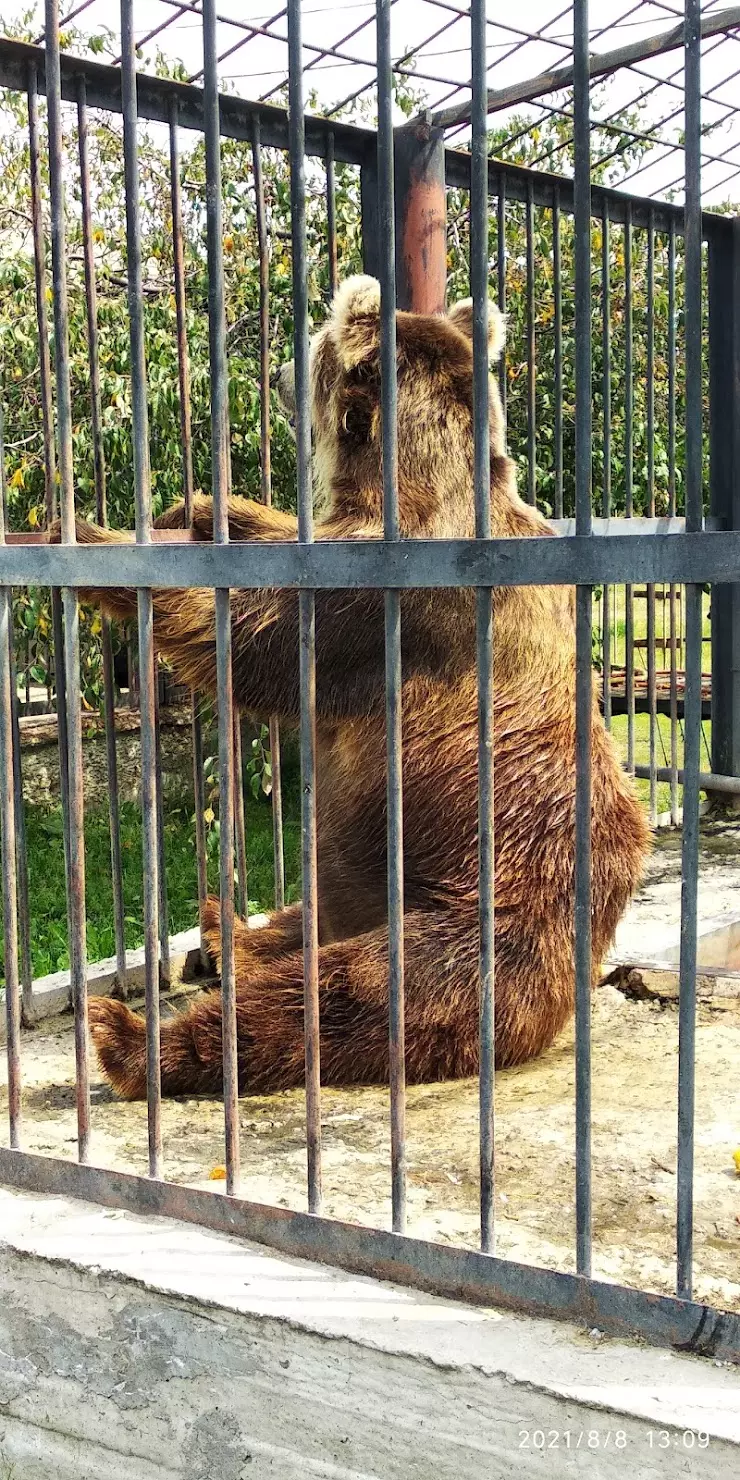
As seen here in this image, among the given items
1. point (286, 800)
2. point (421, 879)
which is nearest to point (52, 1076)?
point (421, 879)

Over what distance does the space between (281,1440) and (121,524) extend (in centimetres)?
553

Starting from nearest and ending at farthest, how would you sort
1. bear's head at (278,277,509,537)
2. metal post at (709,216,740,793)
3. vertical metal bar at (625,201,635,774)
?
bear's head at (278,277,509,537), vertical metal bar at (625,201,635,774), metal post at (709,216,740,793)

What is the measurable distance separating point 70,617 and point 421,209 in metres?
2.81

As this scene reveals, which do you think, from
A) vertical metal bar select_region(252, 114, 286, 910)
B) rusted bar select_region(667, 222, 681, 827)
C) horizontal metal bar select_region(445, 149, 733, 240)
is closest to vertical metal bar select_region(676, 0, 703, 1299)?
vertical metal bar select_region(252, 114, 286, 910)

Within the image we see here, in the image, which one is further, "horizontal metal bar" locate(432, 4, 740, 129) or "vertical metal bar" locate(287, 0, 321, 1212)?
"horizontal metal bar" locate(432, 4, 740, 129)

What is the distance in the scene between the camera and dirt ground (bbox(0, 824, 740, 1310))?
9.98ft

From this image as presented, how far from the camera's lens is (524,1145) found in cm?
356

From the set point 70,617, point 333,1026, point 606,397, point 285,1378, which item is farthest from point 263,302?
point 285,1378

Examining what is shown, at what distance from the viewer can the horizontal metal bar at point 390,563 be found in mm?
2500

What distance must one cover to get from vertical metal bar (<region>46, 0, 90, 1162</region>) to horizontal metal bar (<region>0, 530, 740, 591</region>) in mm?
115

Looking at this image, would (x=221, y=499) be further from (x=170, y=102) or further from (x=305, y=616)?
(x=170, y=102)

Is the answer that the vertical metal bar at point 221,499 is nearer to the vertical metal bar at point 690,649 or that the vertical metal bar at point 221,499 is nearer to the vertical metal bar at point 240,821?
the vertical metal bar at point 690,649

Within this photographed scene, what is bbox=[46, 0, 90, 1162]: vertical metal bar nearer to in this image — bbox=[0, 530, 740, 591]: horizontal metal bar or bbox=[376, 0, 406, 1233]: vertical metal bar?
bbox=[0, 530, 740, 591]: horizontal metal bar

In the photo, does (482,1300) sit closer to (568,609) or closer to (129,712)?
(568,609)
